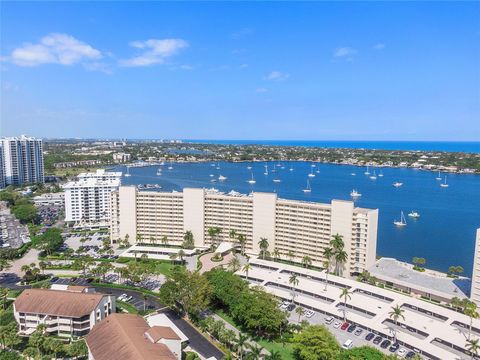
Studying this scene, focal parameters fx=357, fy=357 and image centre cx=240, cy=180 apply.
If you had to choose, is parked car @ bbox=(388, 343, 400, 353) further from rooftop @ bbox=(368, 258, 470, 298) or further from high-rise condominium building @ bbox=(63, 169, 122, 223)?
high-rise condominium building @ bbox=(63, 169, 122, 223)

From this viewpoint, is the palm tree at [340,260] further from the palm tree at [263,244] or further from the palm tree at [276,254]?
the palm tree at [263,244]

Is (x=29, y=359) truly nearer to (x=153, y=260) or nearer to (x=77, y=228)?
(x=153, y=260)

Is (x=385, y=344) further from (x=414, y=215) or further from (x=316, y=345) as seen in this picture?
(x=414, y=215)

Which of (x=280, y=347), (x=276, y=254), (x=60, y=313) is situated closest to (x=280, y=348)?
(x=280, y=347)

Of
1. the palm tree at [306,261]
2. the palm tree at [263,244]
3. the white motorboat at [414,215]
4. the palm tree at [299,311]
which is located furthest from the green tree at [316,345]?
the white motorboat at [414,215]

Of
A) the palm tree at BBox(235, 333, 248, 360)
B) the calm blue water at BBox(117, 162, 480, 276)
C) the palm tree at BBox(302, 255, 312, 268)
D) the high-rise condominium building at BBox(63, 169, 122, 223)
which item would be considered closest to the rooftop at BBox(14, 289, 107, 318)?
the palm tree at BBox(235, 333, 248, 360)
